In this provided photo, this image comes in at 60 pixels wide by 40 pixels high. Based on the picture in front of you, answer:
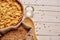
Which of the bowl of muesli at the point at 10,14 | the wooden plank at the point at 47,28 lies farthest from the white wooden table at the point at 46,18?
the bowl of muesli at the point at 10,14

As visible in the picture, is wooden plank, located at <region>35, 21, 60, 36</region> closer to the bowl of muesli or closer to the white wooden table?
the white wooden table

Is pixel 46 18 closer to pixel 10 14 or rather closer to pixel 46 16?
pixel 46 16

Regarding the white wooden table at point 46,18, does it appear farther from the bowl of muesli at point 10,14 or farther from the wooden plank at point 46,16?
the bowl of muesli at point 10,14

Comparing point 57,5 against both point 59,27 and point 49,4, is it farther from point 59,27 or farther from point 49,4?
point 59,27

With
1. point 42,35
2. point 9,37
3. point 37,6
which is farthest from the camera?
point 37,6

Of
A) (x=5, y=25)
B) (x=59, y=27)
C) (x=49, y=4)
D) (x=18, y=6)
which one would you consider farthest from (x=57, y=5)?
(x=5, y=25)

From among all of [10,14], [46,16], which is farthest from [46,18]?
[10,14]

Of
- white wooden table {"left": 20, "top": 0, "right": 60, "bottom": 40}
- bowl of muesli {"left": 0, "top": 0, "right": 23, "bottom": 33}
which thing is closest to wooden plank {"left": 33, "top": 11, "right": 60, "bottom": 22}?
white wooden table {"left": 20, "top": 0, "right": 60, "bottom": 40}
